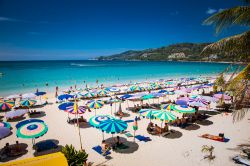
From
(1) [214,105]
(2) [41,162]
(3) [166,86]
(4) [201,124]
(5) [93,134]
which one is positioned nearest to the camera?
(2) [41,162]

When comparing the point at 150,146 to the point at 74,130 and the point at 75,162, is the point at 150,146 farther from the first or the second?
the point at 74,130

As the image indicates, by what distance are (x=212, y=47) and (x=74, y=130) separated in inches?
426

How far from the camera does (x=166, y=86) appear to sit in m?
35.9

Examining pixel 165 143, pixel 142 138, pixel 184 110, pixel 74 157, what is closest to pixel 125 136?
pixel 142 138

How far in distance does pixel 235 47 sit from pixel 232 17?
4.34ft

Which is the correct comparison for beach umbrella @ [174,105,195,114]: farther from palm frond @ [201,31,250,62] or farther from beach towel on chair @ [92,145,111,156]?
beach towel on chair @ [92,145,111,156]

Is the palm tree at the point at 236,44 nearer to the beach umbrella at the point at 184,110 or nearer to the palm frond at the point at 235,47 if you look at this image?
the palm frond at the point at 235,47

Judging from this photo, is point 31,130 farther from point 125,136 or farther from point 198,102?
point 198,102

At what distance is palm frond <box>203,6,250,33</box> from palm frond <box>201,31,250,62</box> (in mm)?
560

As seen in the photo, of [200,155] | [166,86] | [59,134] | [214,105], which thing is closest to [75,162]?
[59,134]

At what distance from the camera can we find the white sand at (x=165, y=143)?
9672mm

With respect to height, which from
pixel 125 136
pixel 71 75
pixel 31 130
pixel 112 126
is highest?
pixel 112 126

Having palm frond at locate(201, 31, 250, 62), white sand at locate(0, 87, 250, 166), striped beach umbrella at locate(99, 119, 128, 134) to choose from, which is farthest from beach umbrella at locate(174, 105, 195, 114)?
palm frond at locate(201, 31, 250, 62)

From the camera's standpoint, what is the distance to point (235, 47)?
8.26 metres
